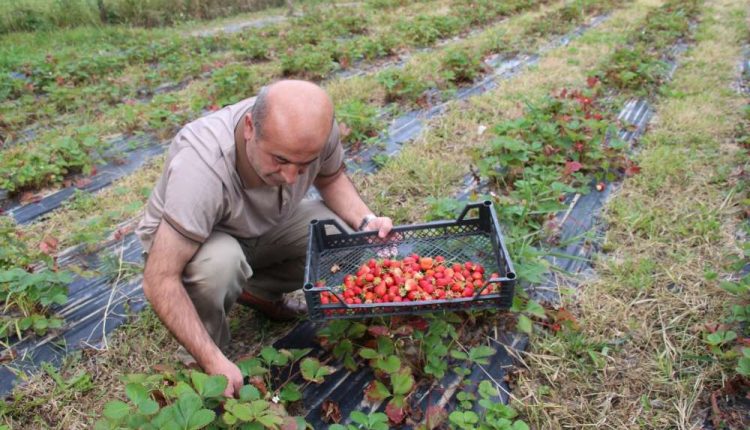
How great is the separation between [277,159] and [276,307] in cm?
92

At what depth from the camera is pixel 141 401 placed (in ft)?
4.64

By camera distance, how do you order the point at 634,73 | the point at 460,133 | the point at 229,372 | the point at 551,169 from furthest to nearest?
the point at 634,73, the point at 460,133, the point at 551,169, the point at 229,372

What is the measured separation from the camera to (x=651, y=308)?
231 centimetres

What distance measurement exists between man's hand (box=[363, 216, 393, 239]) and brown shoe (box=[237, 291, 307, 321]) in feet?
1.76

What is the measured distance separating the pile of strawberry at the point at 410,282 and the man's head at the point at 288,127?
534mm

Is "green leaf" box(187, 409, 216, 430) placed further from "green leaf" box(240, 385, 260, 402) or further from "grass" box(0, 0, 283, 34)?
"grass" box(0, 0, 283, 34)

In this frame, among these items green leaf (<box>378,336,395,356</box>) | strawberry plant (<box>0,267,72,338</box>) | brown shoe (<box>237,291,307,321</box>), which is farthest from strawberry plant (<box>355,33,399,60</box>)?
green leaf (<box>378,336,395,356</box>)

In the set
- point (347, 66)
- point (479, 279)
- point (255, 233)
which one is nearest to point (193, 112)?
point (347, 66)

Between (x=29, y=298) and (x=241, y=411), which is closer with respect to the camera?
(x=241, y=411)

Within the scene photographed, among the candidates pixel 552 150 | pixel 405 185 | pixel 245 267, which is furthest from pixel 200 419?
pixel 552 150

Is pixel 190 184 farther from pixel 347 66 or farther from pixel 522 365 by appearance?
pixel 347 66

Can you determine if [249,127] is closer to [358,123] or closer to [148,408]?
[148,408]

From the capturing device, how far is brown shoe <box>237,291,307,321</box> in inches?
92.0

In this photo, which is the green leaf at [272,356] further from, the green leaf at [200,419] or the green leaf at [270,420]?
the green leaf at [200,419]
